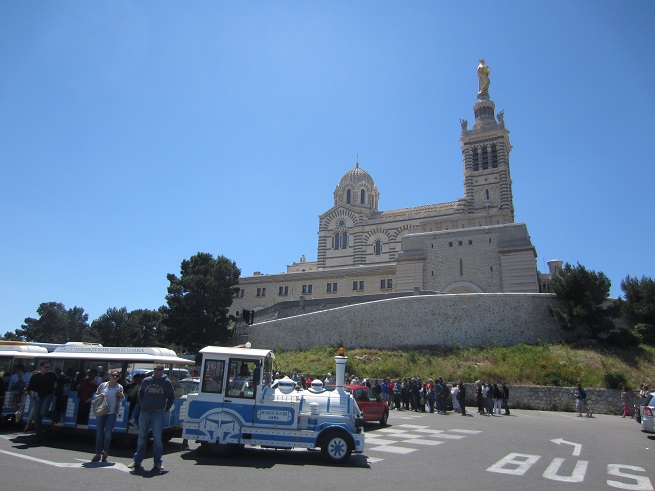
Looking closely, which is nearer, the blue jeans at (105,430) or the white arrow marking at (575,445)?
the blue jeans at (105,430)

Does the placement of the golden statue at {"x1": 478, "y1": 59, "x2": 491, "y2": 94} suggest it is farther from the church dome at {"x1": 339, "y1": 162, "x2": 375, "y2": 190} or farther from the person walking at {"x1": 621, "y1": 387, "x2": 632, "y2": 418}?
the person walking at {"x1": 621, "y1": 387, "x2": 632, "y2": 418}

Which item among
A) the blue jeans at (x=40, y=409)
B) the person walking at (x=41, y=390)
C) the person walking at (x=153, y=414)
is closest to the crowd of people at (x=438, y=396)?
the blue jeans at (x=40, y=409)

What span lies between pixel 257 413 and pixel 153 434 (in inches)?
80.7

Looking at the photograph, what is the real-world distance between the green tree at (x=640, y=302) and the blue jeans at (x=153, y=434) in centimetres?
2862

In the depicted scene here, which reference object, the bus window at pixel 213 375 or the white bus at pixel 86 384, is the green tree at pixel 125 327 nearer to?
the white bus at pixel 86 384

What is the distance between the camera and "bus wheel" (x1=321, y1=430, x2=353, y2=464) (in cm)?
868

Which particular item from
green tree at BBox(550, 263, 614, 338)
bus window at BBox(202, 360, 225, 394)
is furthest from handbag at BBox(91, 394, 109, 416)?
green tree at BBox(550, 263, 614, 338)

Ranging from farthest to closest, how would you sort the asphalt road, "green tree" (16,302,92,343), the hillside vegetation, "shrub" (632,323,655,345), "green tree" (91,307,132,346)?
"green tree" (16,302,92,343) → "green tree" (91,307,132,346) → "shrub" (632,323,655,345) → the hillside vegetation → the asphalt road

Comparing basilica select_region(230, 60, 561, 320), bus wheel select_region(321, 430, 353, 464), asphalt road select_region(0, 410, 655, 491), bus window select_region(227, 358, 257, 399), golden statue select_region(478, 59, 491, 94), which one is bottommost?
asphalt road select_region(0, 410, 655, 491)

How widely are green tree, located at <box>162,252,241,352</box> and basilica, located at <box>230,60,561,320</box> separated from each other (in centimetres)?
357

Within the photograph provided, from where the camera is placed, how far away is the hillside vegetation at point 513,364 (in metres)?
21.4

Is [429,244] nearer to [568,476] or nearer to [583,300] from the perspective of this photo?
[583,300]

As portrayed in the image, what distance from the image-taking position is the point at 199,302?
34.6 meters

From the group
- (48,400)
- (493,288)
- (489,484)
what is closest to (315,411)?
(489,484)
